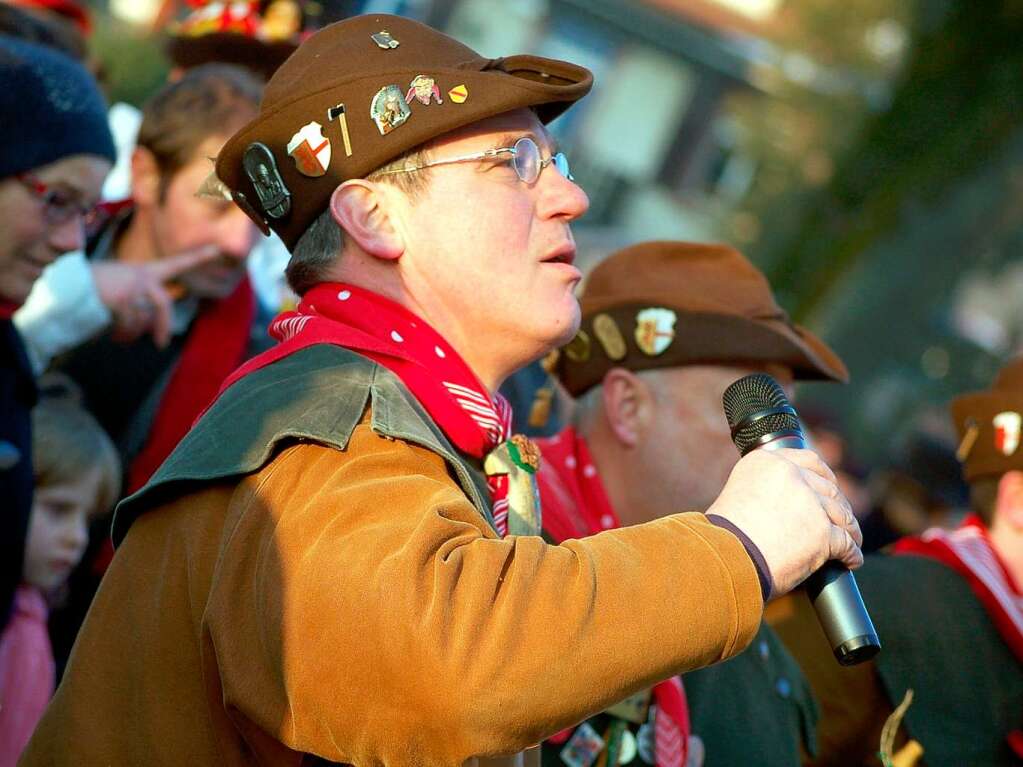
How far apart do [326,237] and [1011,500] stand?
271cm

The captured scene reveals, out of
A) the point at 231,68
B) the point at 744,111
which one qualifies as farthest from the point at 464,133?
the point at 744,111

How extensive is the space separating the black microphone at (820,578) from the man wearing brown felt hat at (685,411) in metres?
1.13

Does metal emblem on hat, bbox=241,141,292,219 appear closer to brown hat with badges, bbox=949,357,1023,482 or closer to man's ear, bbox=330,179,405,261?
man's ear, bbox=330,179,405,261

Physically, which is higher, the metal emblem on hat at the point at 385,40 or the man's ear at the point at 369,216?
the metal emblem on hat at the point at 385,40

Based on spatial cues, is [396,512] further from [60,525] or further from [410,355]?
[60,525]

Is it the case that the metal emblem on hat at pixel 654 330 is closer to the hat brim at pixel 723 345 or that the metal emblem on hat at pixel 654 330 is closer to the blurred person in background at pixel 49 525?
the hat brim at pixel 723 345

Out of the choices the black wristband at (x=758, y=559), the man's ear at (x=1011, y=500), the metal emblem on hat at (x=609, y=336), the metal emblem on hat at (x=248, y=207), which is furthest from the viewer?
the man's ear at (x=1011, y=500)

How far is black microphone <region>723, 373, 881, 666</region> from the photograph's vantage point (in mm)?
2133

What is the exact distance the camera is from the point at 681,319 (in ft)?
12.0

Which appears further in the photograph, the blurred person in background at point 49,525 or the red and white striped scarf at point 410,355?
the blurred person in background at point 49,525

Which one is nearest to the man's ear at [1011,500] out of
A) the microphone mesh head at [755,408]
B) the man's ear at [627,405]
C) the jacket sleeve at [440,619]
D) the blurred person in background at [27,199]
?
the man's ear at [627,405]

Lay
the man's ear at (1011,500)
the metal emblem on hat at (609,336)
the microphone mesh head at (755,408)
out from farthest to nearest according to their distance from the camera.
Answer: the man's ear at (1011,500), the metal emblem on hat at (609,336), the microphone mesh head at (755,408)

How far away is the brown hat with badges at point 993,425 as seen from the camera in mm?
4473

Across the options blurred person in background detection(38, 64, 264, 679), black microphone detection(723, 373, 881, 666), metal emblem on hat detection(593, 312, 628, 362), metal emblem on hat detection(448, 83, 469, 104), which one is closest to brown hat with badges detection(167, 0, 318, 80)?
blurred person in background detection(38, 64, 264, 679)
